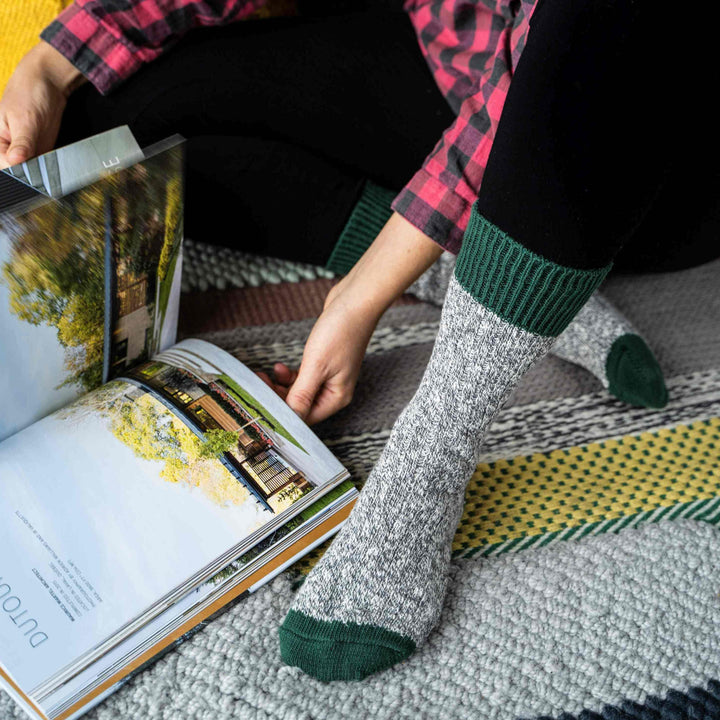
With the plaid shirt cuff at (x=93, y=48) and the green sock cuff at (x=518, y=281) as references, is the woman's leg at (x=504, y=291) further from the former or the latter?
the plaid shirt cuff at (x=93, y=48)

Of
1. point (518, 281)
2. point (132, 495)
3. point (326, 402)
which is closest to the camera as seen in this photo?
point (518, 281)

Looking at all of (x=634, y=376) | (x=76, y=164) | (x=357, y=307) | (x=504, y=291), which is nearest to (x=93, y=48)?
(x=76, y=164)

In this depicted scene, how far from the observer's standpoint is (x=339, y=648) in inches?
17.7

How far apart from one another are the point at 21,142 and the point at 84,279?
0.58 ft

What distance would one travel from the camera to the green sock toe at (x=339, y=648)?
0.45m

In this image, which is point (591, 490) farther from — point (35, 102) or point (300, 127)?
point (35, 102)

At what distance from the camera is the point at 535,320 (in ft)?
1.30

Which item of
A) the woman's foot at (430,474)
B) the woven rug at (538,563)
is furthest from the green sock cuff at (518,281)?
the woven rug at (538,563)

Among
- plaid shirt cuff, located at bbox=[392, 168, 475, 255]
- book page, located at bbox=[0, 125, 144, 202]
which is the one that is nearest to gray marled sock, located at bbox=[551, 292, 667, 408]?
plaid shirt cuff, located at bbox=[392, 168, 475, 255]

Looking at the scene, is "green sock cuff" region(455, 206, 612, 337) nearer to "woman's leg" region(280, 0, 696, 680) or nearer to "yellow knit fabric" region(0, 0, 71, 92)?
"woman's leg" region(280, 0, 696, 680)

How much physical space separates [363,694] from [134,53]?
0.58 meters

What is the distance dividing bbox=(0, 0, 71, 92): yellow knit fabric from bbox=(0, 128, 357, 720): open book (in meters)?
0.29

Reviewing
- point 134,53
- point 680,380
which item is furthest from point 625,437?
point 134,53

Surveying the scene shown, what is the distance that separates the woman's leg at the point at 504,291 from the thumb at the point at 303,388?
0.10m
